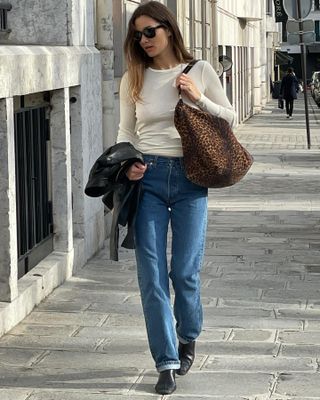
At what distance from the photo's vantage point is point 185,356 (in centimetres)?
621

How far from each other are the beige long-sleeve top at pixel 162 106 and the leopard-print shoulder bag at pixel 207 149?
0.05 metres

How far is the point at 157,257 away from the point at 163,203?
0.85 ft

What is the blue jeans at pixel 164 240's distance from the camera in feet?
19.2

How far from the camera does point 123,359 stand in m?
6.66

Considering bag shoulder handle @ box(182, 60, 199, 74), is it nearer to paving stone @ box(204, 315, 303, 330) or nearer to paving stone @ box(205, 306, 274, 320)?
paving stone @ box(204, 315, 303, 330)

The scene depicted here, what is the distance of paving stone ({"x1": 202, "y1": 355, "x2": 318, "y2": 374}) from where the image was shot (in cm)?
641

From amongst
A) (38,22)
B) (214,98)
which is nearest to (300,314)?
(214,98)

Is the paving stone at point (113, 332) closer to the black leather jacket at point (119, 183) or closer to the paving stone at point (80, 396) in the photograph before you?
the paving stone at point (80, 396)

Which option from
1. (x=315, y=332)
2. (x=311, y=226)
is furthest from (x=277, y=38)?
(x=315, y=332)

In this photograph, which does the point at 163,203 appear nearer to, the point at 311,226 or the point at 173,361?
the point at 173,361

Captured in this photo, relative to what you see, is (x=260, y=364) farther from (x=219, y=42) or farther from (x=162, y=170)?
(x=219, y=42)

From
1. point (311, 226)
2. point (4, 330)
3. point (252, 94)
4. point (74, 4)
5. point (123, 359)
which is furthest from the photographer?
point (252, 94)

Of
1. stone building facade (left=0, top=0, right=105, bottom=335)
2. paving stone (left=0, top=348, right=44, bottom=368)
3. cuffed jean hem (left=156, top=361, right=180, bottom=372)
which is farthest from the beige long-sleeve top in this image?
stone building facade (left=0, top=0, right=105, bottom=335)

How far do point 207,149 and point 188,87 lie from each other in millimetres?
306
